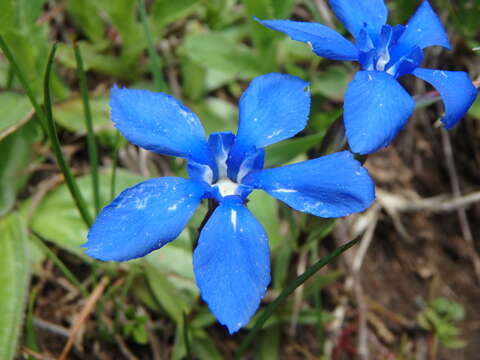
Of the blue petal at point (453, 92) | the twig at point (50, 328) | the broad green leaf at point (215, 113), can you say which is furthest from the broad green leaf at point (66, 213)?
the blue petal at point (453, 92)

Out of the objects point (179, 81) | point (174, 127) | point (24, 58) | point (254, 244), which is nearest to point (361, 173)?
point (254, 244)

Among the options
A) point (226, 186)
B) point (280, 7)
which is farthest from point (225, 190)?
point (280, 7)

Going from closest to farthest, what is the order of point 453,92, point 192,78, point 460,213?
point 453,92 < point 192,78 < point 460,213

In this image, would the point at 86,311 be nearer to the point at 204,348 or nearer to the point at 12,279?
the point at 12,279

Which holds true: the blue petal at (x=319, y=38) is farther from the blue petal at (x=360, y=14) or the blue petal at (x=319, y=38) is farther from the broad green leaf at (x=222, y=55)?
the broad green leaf at (x=222, y=55)

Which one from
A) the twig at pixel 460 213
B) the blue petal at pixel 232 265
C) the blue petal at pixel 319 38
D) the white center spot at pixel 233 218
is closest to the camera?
the blue petal at pixel 232 265

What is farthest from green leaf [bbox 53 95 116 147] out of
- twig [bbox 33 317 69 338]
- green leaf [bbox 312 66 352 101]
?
green leaf [bbox 312 66 352 101]
